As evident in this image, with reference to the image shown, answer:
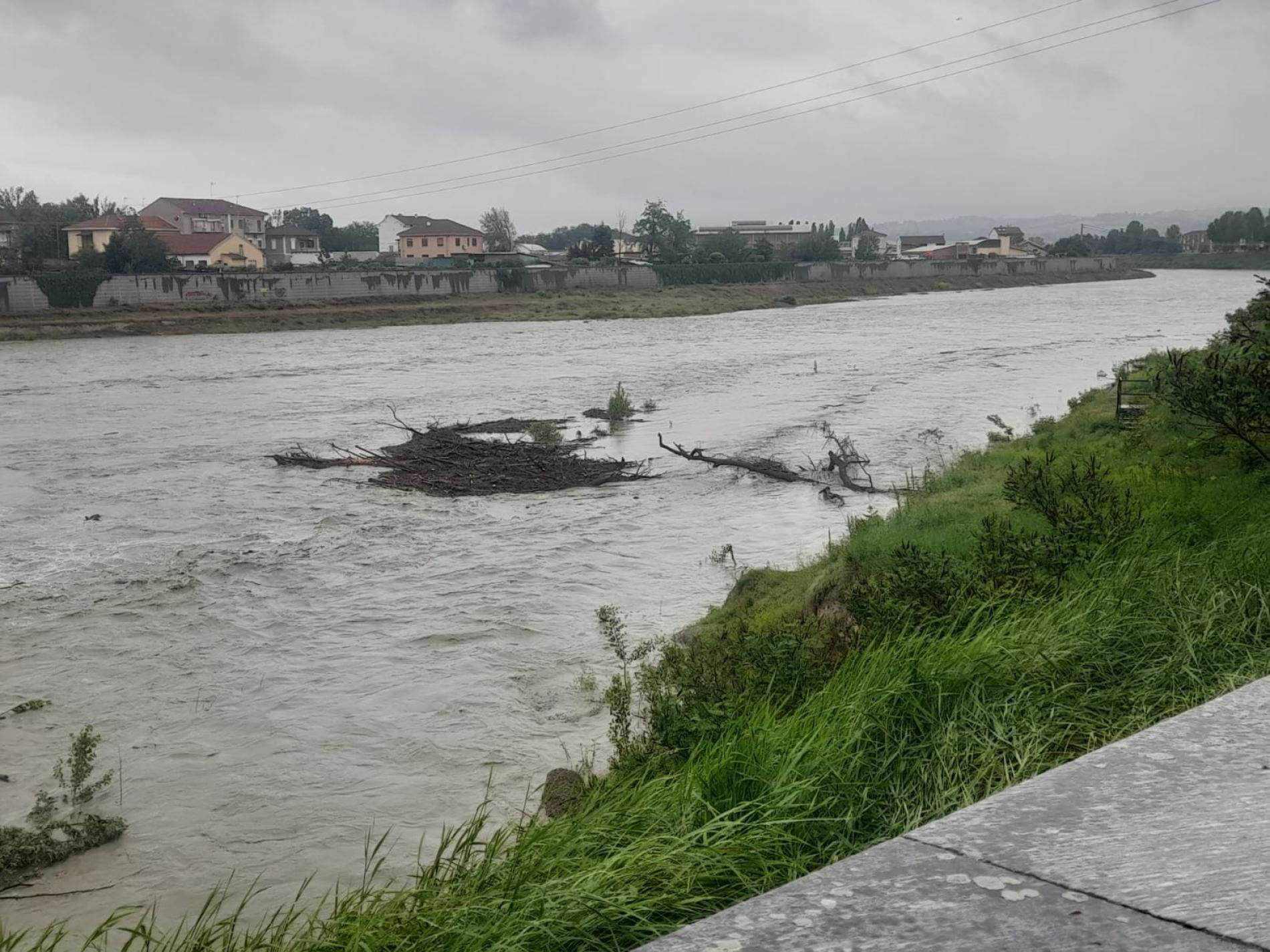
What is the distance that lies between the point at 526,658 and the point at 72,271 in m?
67.2

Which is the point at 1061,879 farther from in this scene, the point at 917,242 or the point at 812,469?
the point at 917,242

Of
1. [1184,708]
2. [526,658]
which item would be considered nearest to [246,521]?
[526,658]

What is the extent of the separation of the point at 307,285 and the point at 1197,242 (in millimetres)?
144950

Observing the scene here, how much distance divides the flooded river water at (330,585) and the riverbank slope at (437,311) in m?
23.9

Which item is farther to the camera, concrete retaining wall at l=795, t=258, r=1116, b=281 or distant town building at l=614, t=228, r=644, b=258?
distant town building at l=614, t=228, r=644, b=258

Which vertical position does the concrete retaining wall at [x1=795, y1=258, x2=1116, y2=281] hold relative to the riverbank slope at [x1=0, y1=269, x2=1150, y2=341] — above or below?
above

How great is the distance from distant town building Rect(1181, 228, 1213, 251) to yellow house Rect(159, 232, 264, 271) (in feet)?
393

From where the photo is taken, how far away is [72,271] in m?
69.4

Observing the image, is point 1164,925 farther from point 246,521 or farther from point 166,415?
point 166,415

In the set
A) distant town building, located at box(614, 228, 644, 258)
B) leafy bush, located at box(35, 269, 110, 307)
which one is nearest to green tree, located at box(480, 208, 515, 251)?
distant town building, located at box(614, 228, 644, 258)

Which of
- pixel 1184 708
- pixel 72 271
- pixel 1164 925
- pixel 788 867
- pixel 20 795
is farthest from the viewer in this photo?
pixel 72 271

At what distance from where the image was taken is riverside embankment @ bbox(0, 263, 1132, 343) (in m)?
60.0

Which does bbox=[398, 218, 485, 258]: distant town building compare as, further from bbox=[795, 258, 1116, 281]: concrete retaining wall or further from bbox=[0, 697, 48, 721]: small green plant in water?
bbox=[0, 697, 48, 721]: small green plant in water

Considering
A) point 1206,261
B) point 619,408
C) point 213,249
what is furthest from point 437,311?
point 1206,261
